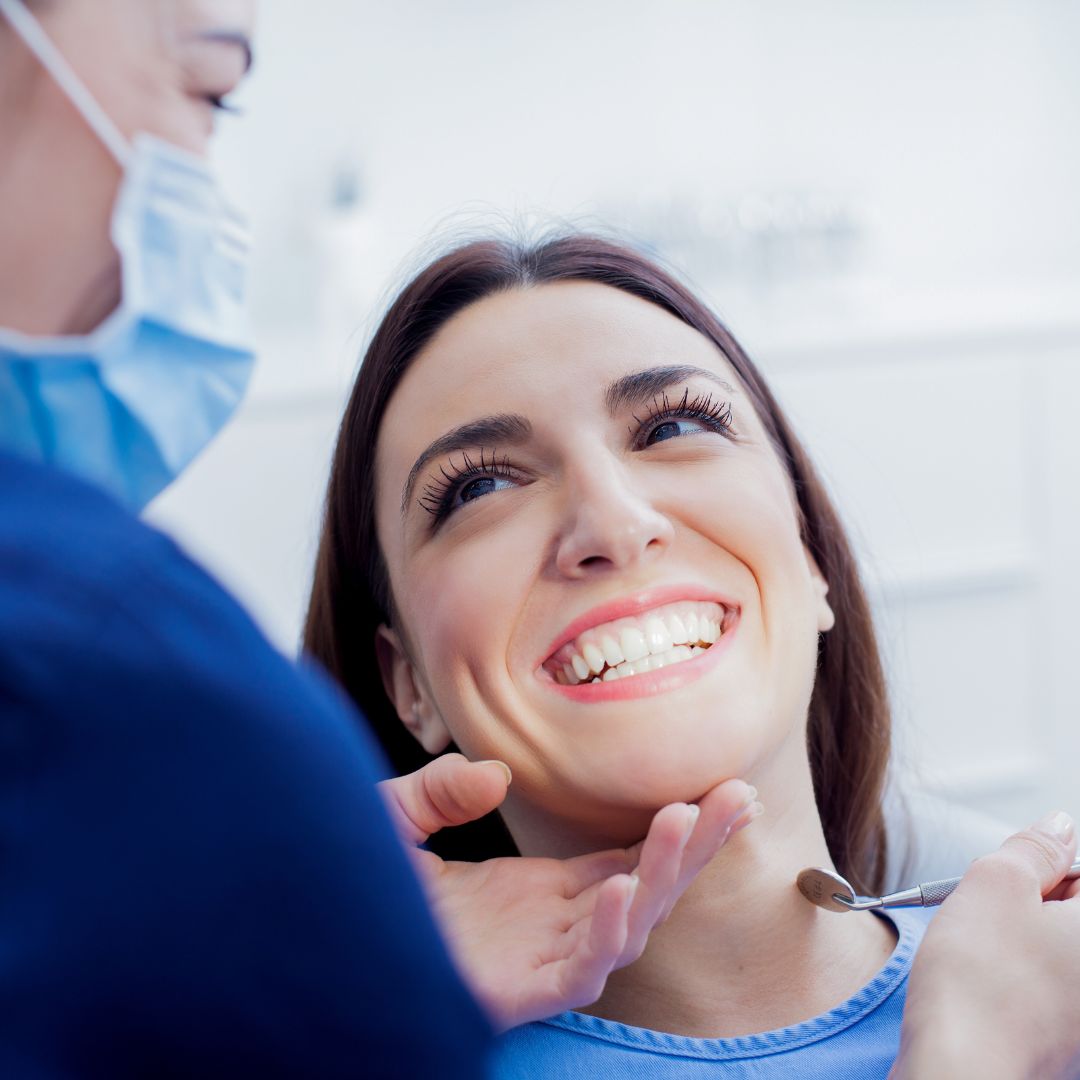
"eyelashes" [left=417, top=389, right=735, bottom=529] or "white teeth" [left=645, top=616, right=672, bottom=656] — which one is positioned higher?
"eyelashes" [left=417, top=389, right=735, bottom=529]

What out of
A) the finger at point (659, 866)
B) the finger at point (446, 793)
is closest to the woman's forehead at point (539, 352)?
the finger at point (446, 793)

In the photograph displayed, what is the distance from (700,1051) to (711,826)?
1.01ft

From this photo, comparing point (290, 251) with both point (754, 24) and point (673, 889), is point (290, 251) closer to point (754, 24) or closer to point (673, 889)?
point (754, 24)

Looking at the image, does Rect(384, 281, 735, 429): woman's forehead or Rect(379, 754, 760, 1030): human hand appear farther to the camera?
Rect(384, 281, 735, 429): woman's forehead

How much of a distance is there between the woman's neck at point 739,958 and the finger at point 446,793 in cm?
24

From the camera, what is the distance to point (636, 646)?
1.08m

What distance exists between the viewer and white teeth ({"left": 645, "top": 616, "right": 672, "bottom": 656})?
108cm

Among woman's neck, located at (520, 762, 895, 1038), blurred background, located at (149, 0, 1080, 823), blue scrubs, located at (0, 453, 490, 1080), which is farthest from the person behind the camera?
blurred background, located at (149, 0, 1080, 823)

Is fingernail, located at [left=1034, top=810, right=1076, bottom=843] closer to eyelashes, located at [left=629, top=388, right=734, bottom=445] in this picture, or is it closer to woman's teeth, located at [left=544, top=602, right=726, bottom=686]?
woman's teeth, located at [left=544, top=602, right=726, bottom=686]

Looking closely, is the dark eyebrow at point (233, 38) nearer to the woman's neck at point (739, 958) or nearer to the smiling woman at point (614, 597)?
the smiling woman at point (614, 597)

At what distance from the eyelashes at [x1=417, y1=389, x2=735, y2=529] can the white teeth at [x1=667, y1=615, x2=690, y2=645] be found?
0.63 ft

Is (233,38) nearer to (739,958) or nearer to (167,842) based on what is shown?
(167,842)

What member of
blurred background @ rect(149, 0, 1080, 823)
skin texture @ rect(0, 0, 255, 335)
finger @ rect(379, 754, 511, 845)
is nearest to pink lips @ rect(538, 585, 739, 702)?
finger @ rect(379, 754, 511, 845)

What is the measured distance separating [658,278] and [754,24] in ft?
8.12
